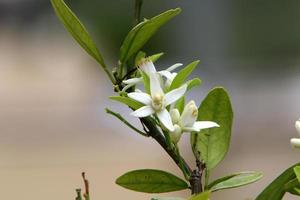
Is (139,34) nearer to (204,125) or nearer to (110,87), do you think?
(204,125)

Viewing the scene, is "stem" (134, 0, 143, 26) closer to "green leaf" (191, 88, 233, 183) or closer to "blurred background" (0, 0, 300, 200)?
"green leaf" (191, 88, 233, 183)

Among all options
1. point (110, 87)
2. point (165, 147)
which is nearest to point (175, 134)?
point (165, 147)

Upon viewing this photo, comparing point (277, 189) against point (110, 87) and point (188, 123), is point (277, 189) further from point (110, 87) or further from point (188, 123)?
point (110, 87)

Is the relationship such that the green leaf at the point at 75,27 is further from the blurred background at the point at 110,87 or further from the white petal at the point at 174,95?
the blurred background at the point at 110,87

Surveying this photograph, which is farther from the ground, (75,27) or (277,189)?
(75,27)

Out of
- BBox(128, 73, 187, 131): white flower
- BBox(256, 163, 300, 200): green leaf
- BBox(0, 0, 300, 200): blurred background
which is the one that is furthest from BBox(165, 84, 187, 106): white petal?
BBox(0, 0, 300, 200): blurred background

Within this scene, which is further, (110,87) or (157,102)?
(110,87)

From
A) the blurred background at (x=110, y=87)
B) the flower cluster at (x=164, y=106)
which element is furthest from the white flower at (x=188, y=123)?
the blurred background at (x=110, y=87)

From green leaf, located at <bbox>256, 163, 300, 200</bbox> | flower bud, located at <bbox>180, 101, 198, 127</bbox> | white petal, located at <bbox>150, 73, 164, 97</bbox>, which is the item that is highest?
white petal, located at <bbox>150, 73, 164, 97</bbox>
